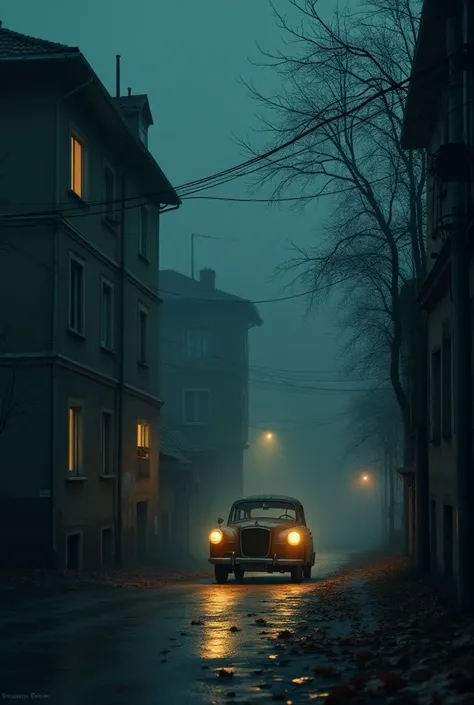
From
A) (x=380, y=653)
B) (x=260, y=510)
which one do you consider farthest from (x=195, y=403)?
(x=380, y=653)

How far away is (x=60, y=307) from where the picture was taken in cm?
2436

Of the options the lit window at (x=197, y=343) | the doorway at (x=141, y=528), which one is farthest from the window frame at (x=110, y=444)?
the lit window at (x=197, y=343)

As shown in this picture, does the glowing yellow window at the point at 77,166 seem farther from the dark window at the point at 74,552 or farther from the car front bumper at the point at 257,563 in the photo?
the car front bumper at the point at 257,563

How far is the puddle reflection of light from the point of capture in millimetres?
10742

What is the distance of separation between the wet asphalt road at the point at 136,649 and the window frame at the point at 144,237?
17.1 meters

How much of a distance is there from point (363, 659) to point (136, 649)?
2.43 m

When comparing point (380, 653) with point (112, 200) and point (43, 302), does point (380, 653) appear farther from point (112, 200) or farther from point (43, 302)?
point (112, 200)

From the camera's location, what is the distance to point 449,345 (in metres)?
19.0

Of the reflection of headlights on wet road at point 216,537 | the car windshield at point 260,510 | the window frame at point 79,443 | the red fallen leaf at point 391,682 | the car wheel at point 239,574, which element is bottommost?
the car wheel at point 239,574

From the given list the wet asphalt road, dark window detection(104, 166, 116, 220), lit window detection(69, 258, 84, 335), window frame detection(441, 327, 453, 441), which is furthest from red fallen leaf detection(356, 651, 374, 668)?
dark window detection(104, 166, 116, 220)

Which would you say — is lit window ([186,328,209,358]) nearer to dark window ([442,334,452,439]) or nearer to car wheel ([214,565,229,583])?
car wheel ([214,565,229,583])

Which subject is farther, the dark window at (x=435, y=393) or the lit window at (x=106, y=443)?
the lit window at (x=106, y=443)

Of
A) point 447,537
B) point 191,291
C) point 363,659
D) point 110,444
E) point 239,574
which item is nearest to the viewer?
point 363,659

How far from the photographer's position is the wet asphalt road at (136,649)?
852cm
